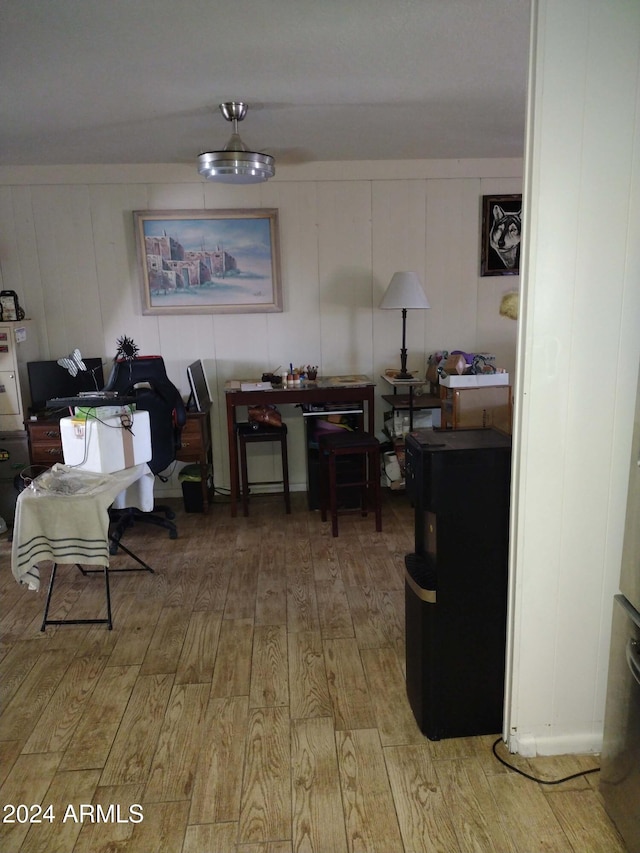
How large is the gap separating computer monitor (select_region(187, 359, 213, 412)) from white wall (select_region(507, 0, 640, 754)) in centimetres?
272

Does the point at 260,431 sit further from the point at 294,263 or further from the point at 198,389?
the point at 294,263

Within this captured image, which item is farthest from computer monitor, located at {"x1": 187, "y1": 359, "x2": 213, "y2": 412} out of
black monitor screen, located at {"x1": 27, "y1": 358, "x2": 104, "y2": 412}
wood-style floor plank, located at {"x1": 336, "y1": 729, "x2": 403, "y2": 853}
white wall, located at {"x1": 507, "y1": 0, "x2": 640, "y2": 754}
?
white wall, located at {"x1": 507, "y1": 0, "x2": 640, "y2": 754}

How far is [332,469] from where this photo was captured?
3838mm

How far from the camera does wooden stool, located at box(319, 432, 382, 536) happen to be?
3.84 m

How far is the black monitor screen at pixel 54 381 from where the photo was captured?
13.8 ft

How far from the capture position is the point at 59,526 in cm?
258

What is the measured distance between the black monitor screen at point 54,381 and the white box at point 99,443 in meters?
1.54

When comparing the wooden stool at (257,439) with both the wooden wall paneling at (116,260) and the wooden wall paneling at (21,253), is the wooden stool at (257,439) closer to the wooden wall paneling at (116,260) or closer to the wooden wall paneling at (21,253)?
the wooden wall paneling at (116,260)

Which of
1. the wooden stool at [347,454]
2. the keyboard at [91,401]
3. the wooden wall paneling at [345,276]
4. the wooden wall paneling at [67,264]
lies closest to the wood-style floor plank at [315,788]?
the keyboard at [91,401]

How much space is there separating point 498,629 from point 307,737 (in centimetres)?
75

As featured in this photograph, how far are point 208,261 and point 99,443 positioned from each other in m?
2.07

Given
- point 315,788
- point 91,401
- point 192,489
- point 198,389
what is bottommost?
point 315,788

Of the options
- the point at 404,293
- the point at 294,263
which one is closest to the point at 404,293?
the point at 404,293

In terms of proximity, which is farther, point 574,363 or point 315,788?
point 315,788
